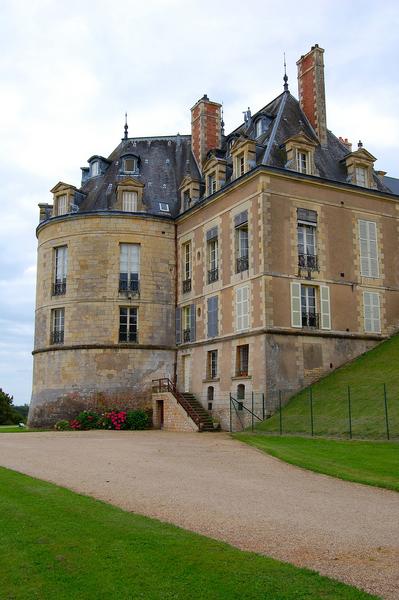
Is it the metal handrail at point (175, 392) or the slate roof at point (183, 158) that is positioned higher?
the slate roof at point (183, 158)

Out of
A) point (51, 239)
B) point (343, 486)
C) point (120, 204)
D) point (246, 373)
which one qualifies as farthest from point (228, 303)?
point (343, 486)

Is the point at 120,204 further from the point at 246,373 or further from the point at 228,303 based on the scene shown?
the point at 246,373

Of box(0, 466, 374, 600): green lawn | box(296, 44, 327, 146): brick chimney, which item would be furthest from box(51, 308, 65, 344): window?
box(0, 466, 374, 600): green lawn

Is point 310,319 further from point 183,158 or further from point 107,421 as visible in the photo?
point 183,158

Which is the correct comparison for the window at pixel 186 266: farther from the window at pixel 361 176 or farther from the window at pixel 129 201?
the window at pixel 361 176

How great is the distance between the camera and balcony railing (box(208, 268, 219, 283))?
2478 centimetres

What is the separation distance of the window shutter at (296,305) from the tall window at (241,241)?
197cm

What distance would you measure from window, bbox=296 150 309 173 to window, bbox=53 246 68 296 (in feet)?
35.8

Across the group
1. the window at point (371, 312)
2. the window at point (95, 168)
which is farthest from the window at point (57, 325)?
the window at point (371, 312)

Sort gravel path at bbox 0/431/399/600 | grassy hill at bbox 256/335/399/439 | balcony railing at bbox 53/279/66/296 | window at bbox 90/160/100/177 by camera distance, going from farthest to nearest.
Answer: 1. window at bbox 90/160/100/177
2. balcony railing at bbox 53/279/66/296
3. grassy hill at bbox 256/335/399/439
4. gravel path at bbox 0/431/399/600

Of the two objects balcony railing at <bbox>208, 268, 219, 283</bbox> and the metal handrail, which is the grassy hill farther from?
balcony railing at <bbox>208, 268, 219, 283</bbox>

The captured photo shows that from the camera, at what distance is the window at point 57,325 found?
1069 inches

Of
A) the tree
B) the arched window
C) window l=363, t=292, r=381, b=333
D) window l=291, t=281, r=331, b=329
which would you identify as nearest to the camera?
window l=291, t=281, r=331, b=329

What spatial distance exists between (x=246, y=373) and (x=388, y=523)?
1503 cm
